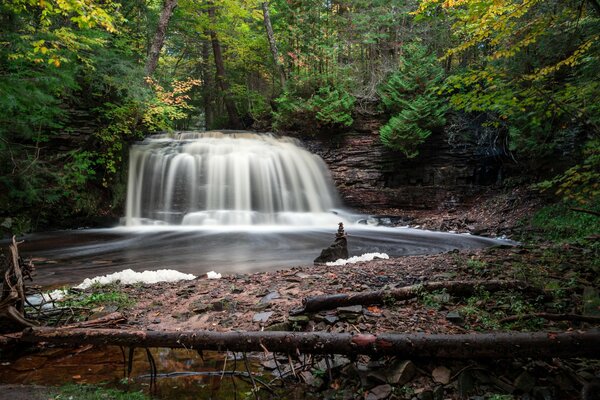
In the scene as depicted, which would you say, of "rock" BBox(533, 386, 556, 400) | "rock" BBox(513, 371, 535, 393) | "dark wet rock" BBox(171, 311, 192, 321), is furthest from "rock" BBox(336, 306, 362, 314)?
"dark wet rock" BBox(171, 311, 192, 321)

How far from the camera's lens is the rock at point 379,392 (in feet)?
8.15

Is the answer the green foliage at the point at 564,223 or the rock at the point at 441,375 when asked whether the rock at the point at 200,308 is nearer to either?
the rock at the point at 441,375

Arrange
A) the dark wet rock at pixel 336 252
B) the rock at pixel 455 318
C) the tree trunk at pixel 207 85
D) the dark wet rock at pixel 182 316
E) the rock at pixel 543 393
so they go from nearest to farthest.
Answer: the rock at pixel 543 393 → the rock at pixel 455 318 → the dark wet rock at pixel 182 316 → the dark wet rock at pixel 336 252 → the tree trunk at pixel 207 85

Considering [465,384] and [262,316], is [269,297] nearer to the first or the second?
[262,316]

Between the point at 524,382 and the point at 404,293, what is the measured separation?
5.20 feet

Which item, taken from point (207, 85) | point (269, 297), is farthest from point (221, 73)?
point (269, 297)

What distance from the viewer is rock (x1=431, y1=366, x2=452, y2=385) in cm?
252

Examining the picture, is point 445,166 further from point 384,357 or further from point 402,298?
point 384,357

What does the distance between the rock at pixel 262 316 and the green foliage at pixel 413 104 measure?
11.6 meters

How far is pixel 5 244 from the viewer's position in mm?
9891

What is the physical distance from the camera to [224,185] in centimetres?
1466

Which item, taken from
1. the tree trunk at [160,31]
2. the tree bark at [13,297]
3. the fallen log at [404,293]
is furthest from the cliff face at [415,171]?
the tree bark at [13,297]

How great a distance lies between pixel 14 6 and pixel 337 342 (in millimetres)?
9176

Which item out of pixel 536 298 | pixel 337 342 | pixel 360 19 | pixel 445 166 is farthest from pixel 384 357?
pixel 360 19
